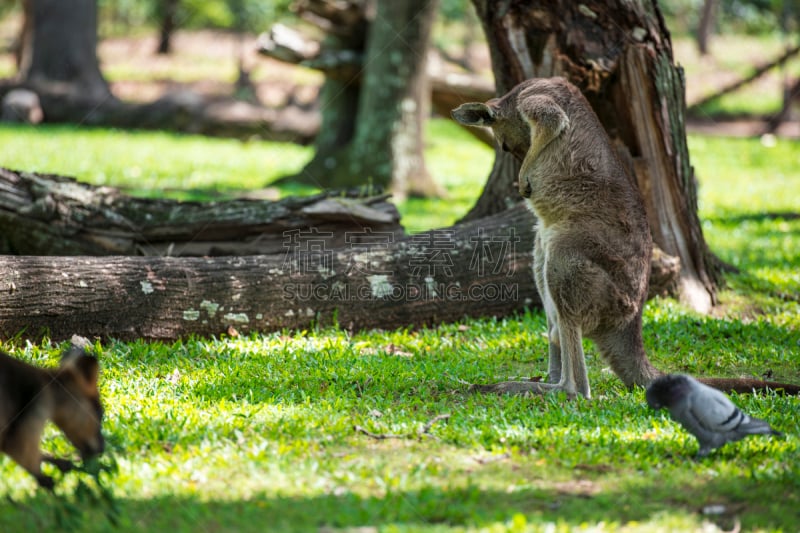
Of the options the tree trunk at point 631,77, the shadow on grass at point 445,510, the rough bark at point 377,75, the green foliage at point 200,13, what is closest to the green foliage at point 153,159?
the rough bark at point 377,75

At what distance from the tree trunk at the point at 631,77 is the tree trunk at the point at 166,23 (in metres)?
24.5

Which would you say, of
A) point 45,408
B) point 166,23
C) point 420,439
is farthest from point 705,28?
point 45,408

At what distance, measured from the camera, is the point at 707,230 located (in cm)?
1036

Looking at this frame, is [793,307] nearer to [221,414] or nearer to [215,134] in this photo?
[221,414]

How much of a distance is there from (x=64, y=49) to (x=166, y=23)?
34.5 ft

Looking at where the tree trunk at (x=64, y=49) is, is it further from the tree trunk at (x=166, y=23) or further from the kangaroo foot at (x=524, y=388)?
the kangaroo foot at (x=524, y=388)

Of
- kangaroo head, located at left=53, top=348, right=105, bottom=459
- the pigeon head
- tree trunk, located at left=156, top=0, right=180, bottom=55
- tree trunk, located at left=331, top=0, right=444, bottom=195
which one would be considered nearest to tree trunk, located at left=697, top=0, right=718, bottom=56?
tree trunk, located at left=331, top=0, right=444, bottom=195

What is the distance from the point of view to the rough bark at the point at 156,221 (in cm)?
680

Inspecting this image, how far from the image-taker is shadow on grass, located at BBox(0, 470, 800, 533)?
11.2 ft

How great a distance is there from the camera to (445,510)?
360 cm

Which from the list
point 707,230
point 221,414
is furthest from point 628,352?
point 707,230

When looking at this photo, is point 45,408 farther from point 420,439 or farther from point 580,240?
point 580,240

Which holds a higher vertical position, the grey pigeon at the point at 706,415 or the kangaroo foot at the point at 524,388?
the grey pigeon at the point at 706,415

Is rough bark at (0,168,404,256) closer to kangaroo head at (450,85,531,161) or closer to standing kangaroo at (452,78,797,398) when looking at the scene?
kangaroo head at (450,85,531,161)
